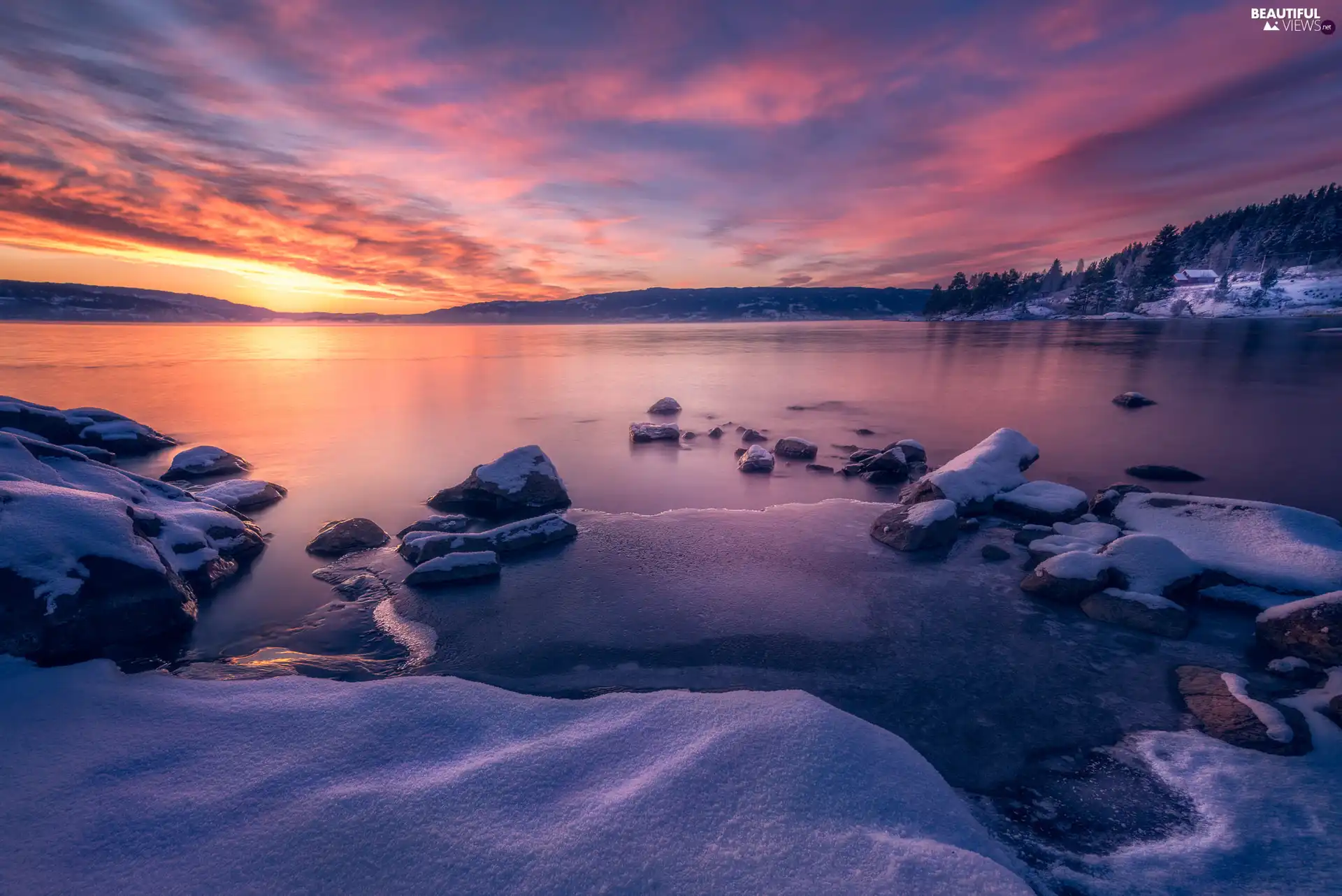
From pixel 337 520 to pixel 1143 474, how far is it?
25.3m

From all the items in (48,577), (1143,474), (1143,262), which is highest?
(1143,262)

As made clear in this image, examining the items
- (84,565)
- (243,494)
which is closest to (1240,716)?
(84,565)

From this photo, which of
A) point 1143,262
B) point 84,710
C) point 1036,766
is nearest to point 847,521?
point 1036,766

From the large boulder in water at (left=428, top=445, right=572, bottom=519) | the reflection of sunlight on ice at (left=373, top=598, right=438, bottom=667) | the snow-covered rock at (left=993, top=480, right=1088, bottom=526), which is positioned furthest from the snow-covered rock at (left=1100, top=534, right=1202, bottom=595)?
the large boulder in water at (left=428, top=445, right=572, bottom=519)

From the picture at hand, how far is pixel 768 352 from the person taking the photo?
250 feet

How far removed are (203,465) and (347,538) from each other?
10555 mm

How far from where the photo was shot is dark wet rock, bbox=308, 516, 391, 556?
1170 centimetres

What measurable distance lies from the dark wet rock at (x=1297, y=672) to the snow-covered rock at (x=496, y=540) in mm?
11964

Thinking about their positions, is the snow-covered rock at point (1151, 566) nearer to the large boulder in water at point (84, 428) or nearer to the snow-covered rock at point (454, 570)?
the snow-covered rock at point (454, 570)

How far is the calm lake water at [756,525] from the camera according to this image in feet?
24.1

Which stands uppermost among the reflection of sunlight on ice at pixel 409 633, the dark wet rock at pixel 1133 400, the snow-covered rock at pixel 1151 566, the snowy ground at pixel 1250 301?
the snowy ground at pixel 1250 301

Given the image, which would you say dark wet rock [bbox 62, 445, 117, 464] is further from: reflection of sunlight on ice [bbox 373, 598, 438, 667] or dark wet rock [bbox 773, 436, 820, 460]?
dark wet rock [bbox 773, 436, 820, 460]

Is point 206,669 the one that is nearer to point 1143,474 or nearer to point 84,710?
point 84,710

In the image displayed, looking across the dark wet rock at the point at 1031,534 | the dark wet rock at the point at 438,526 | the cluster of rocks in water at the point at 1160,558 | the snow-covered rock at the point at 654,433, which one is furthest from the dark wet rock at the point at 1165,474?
the dark wet rock at the point at 438,526
